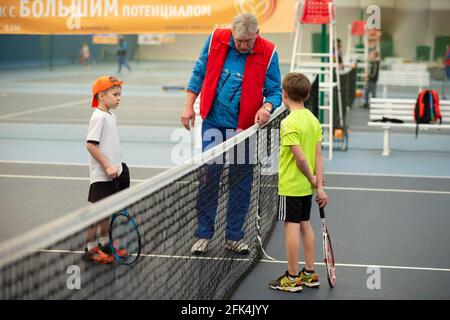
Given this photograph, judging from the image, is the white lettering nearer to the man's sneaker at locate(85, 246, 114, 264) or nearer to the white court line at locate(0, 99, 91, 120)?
the white court line at locate(0, 99, 91, 120)

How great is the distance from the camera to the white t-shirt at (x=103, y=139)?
603cm

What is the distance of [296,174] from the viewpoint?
5.57m

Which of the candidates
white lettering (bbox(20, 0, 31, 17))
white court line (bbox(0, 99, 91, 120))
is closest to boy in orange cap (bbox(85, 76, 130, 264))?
white lettering (bbox(20, 0, 31, 17))

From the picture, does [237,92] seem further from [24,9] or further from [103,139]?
[24,9]

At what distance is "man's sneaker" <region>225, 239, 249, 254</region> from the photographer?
632 cm

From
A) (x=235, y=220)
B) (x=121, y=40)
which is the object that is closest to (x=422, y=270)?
(x=235, y=220)

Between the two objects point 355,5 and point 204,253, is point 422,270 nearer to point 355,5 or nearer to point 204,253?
point 204,253

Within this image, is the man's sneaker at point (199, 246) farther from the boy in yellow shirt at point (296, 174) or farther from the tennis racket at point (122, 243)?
the boy in yellow shirt at point (296, 174)

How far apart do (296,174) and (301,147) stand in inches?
7.1

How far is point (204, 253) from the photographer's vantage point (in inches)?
237

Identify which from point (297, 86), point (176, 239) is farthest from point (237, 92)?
point (176, 239)

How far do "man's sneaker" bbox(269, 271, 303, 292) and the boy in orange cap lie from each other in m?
1.20

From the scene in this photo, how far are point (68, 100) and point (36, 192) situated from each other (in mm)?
12544

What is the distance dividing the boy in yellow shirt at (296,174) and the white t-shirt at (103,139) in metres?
1.28
